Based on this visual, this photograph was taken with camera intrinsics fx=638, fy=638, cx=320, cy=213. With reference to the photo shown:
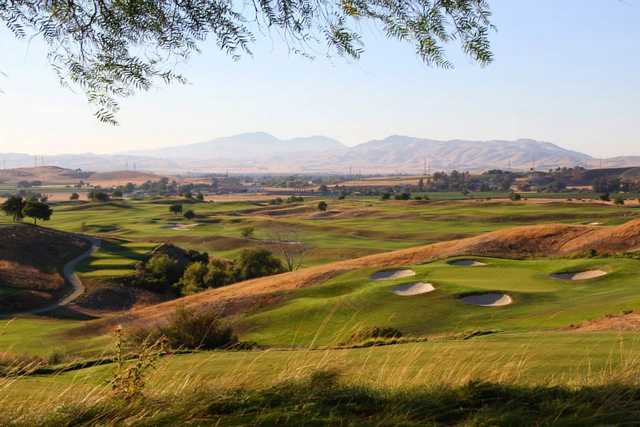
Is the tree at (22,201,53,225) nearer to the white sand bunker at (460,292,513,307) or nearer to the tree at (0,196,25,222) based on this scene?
the tree at (0,196,25,222)

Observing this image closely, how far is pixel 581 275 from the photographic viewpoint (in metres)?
40.0

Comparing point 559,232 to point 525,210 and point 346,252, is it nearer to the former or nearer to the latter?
point 346,252

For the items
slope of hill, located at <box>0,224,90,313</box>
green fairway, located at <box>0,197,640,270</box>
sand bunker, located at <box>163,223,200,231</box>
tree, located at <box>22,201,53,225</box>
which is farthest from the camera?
sand bunker, located at <box>163,223,200,231</box>

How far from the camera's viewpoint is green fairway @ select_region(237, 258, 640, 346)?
2853cm

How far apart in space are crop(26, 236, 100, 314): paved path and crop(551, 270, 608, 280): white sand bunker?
4139 cm

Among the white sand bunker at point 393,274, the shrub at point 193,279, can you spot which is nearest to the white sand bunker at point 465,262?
the white sand bunker at point 393,274

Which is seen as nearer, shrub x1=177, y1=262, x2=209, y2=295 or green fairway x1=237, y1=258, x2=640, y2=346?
green fairway x1=237, y1=258, x2=640, y2=346

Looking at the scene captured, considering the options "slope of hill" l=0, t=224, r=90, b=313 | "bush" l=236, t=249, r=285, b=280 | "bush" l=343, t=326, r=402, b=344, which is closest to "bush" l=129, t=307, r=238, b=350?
"bush" l=343, t=326, r=402, b=344

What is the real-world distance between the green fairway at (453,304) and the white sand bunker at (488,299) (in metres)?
0.45

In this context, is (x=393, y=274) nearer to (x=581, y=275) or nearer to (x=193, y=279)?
(x=581, y=275)

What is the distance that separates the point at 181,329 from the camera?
2116 cm

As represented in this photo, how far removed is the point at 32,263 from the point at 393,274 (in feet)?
157

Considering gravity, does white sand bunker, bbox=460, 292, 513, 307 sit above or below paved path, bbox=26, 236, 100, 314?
above

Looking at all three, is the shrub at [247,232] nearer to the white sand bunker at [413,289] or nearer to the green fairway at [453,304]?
the green fairway at [453,304]
